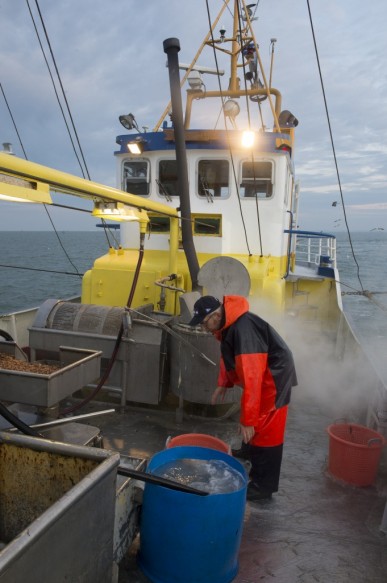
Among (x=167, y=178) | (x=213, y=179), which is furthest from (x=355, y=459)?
(x=167, y=178)

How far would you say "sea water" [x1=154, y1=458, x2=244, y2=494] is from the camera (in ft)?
9.34

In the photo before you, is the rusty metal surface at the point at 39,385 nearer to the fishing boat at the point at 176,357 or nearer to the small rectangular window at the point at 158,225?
the fishing boat at the point at 176,357

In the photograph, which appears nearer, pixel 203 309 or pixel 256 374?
pixel 256 374

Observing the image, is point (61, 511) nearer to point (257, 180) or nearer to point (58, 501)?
point (58, 501)

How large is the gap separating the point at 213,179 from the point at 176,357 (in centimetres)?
368

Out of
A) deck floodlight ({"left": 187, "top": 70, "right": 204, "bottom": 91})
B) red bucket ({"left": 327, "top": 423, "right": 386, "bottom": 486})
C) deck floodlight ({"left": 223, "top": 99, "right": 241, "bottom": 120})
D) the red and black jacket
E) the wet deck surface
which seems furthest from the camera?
deck floodlight ({"left": 187, "top": 70, "right": 204, "bottom": 91})

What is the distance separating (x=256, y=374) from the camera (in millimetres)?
3244

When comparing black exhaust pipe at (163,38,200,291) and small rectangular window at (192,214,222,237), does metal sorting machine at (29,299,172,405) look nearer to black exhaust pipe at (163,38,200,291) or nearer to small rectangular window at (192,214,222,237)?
black exhaust pipe at (163,38,200,291)

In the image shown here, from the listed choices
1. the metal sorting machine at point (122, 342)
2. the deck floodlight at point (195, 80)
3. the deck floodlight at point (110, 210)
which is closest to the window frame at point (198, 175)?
the deck floodlight at point (195, 80)

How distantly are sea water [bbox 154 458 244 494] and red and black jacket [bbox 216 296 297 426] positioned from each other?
44 cm

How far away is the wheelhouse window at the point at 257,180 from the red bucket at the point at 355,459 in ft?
15.1

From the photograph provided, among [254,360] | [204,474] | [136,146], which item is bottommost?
[204,474]

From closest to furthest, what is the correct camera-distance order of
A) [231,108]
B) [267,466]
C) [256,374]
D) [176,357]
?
1. [256,374]
2. [267,466]
3. [176,357]
4. [231,108]

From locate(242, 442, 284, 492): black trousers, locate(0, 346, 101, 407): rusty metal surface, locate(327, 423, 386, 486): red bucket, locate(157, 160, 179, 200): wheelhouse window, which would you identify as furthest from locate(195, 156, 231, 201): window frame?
locate(242, 442, 284, 492): black trousers
